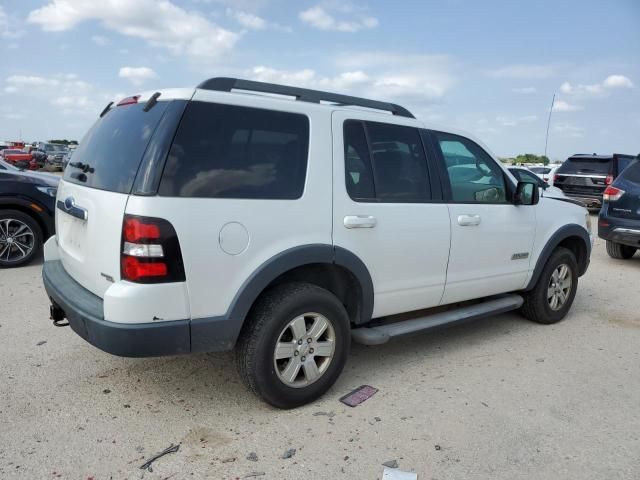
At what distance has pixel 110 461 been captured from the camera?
2598mm

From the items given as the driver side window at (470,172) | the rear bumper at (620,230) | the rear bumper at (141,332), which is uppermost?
the driver side window at (470,172)

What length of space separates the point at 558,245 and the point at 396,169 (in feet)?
7.73

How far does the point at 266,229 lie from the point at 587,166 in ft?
43.4

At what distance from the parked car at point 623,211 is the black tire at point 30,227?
26.9 feet

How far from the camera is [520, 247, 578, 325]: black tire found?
4.74 m

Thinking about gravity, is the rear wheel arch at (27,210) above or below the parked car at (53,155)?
below

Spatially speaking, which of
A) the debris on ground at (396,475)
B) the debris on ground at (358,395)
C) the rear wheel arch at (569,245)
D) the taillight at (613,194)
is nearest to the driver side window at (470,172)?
the rear wheel arch at (569,245)

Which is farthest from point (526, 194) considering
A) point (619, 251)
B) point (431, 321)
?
point (619, 251)

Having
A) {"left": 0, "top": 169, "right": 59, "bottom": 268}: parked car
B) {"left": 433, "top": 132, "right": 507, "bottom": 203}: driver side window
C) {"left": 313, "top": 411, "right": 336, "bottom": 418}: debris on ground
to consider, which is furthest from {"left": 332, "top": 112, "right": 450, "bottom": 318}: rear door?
{"left": 0, "top": 169, "right": 59, "bottom": 268}: parked car

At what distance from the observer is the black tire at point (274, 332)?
289 cm

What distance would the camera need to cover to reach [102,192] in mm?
2809

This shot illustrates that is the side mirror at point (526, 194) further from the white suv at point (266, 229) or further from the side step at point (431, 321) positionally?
the side step at point (431, 321)

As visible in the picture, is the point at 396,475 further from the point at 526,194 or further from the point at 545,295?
the point at 545,295

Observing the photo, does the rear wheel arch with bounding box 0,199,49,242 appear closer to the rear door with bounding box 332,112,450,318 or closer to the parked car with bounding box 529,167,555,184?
the rear door with bounding box 332,112,450,318
